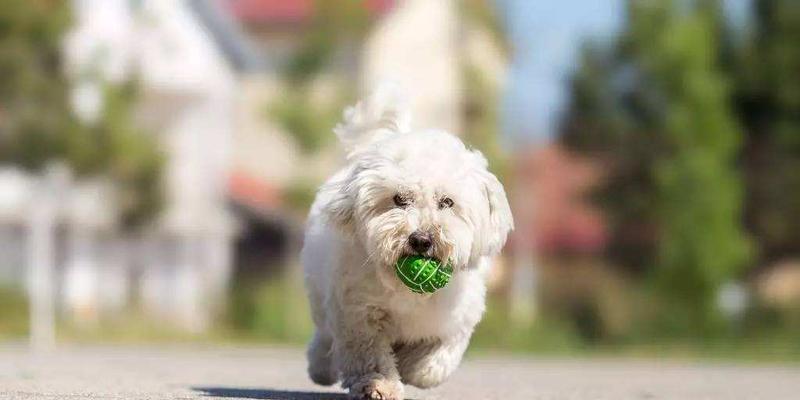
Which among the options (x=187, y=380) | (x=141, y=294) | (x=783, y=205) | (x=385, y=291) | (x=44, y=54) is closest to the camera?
(x=385, y=291)

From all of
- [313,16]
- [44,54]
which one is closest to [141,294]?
[313,16]

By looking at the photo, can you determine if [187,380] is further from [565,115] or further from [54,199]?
[565,115]

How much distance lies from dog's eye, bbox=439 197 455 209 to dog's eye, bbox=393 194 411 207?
159 millimetres

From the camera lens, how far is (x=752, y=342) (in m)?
27.9

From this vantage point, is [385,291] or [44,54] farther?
[44,54]

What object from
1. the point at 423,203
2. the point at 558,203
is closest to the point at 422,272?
the point at 423,203

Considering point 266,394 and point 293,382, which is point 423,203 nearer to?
point 266,394

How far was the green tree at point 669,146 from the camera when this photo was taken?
93.9ft

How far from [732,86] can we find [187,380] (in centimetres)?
2090

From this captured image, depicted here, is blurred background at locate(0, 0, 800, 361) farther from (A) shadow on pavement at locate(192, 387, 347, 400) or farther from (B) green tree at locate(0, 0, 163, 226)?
(A) shadow on pavement at locate(192, 387, 347, 400)

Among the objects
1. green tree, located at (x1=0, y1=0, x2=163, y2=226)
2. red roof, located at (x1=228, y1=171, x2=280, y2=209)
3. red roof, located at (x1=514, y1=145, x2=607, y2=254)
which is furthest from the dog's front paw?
red roof, located at (x1=228, y1=171, x2=280, y2=209)

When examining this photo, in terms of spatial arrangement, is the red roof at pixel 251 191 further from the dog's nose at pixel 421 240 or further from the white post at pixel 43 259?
the dog's nose at pixel 421 240

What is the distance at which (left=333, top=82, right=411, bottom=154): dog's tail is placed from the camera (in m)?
9.76

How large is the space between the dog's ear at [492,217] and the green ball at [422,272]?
324 mm
